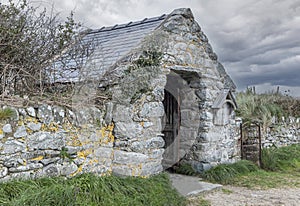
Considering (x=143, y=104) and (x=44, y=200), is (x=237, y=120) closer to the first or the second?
(x=143, y=104)

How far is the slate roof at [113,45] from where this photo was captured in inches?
197

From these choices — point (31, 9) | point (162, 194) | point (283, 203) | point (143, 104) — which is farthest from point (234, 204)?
point (31, 9)

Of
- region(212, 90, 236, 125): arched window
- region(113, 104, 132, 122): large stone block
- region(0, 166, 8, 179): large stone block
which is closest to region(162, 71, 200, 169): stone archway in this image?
region(212, 90, 236, 125): arched window

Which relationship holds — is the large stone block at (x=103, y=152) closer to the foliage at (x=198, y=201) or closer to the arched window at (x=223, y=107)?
the foliage at (x=198, y=201)

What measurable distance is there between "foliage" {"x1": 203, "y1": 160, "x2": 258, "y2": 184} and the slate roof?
313 cm

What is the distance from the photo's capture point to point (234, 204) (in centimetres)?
480

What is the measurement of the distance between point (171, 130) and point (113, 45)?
2.52 metres

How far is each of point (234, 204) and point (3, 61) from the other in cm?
420

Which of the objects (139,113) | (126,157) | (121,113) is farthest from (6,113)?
(139,113)

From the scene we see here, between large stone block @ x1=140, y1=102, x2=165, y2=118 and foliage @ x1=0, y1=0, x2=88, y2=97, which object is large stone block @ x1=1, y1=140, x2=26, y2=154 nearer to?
foliage @ x1=0, y1=0, x2=88, y2=97

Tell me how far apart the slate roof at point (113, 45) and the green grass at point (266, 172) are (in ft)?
10.3

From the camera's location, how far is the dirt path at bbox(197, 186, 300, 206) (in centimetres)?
486

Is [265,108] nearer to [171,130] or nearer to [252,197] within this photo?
[171,130]

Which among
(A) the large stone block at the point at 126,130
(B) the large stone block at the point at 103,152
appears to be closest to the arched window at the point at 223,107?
(A) the large stone block at the point at 126,130
